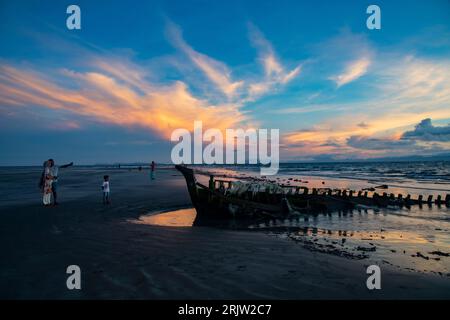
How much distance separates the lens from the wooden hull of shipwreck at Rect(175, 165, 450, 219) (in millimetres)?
16203

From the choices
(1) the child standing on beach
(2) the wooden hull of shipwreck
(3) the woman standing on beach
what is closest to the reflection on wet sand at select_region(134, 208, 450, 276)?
(2) the wooden hull of shipwreck

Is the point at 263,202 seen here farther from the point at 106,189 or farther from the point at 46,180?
the point at 46,180

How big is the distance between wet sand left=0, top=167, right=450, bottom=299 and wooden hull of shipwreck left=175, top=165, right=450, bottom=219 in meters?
4.05

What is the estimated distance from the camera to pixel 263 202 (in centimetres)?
1830

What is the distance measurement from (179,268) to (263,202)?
454 inches

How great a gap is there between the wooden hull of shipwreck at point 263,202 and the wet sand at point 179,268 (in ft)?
13.3

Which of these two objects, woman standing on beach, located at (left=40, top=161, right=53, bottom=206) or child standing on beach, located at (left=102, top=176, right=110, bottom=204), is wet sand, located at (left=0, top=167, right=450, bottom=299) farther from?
child standing on beach, located at (left=102, top=176, right=110, bottom=204)

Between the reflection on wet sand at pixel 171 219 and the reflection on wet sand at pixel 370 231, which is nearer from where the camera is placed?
the reflection on wet sand at pixel 370 231

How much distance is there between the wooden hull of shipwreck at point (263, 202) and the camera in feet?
53.2

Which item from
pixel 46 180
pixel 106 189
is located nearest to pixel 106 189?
pixel 106 189

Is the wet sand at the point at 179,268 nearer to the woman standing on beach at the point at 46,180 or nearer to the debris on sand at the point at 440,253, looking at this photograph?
the debris on sand at the point at 440,253

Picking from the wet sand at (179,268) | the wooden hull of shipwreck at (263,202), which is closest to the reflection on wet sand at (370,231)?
the wooden hull of shipwreck at (263,202)
